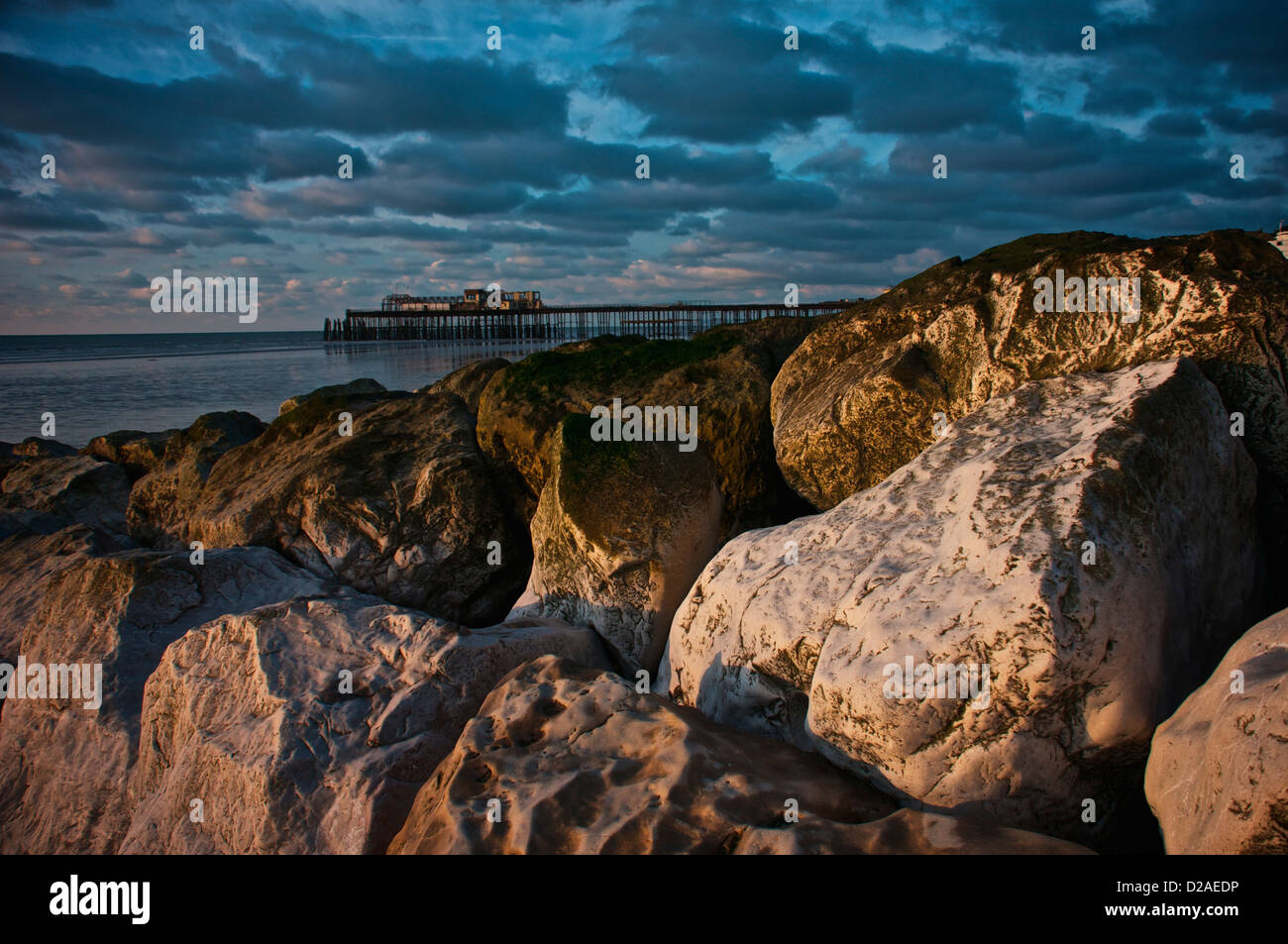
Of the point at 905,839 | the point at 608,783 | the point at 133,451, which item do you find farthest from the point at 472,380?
the point at 905,839

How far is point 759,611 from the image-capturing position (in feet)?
13.5

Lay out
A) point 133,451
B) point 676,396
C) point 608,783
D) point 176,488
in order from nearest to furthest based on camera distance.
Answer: point 608,783 < point 676,396 < point 176,488 < point 133,451

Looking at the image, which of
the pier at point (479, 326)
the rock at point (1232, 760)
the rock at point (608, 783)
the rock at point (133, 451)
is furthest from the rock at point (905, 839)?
the pier at point (479, 326)

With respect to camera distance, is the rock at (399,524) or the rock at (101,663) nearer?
the rock at (101,663)

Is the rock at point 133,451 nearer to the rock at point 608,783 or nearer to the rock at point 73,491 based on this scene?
the rock at point 73,491

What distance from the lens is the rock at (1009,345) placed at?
4133 millimetres

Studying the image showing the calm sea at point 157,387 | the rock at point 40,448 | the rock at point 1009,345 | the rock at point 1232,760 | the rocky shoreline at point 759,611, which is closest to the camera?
the rock at point 1232,760

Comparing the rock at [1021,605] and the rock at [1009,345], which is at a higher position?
the rock at [1009,345]

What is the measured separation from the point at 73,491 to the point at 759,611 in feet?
31.1

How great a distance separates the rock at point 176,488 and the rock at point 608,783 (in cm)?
588

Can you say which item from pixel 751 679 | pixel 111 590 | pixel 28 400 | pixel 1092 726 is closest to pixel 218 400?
pixel 28 400

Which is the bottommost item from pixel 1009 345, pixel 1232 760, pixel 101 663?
pixel 101 663

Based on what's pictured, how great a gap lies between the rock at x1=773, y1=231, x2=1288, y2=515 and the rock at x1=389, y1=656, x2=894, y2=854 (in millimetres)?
2437

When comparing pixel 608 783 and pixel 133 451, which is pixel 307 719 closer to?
pixel 608 783
